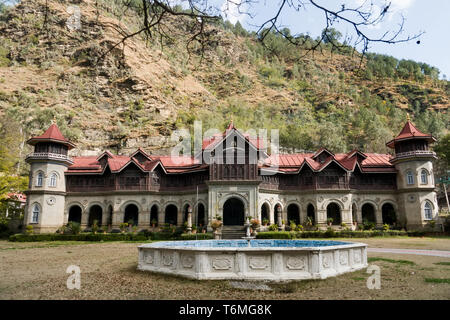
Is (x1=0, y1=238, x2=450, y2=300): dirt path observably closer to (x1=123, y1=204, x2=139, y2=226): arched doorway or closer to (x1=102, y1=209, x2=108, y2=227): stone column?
(x1=102, y1=209, x2=108, y2=227): stone column

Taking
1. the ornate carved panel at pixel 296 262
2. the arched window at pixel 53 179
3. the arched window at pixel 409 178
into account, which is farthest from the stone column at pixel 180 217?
the arched window at pixel 409 178

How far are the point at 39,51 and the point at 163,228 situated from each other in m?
75.3

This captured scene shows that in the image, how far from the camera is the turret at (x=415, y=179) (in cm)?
3241

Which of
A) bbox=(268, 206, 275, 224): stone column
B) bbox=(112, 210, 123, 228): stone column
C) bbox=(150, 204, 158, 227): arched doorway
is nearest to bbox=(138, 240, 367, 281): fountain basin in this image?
bbox=(268, 206, 275, 224): stone column

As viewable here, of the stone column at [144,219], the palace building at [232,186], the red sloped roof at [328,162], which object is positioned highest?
the red sloped roof at [328,162]

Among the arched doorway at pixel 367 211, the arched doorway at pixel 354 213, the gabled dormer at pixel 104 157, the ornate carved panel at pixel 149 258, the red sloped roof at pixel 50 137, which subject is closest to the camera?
the ornate carved panel at pixel 149 258

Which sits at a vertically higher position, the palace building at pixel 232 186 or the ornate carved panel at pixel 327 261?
the palace building at pixel 232 186

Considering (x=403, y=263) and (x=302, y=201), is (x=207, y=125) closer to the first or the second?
(x=302, y=201)

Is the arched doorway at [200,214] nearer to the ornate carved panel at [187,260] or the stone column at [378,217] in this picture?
the stone column at [378,217]

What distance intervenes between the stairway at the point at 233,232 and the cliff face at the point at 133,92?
30.8 metres

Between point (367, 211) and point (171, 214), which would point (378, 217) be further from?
point (171, 214)

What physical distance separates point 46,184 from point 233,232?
2185cm

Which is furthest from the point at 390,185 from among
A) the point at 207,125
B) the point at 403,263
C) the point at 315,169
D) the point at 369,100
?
the point at 369,100

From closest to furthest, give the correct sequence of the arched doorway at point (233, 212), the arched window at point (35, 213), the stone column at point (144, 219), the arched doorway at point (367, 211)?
the arched window at point (35, 213) → the arched doorway at point (233, 212) → the stone column at point (144, 219) → the arched doorway at point (367, 211)
